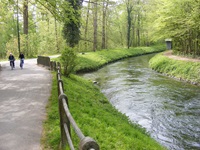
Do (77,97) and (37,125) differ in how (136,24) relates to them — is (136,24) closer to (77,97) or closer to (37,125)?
(77,97)

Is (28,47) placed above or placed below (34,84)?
above

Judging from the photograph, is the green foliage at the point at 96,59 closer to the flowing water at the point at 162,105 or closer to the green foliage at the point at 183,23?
the flowing water at the point at 162,105

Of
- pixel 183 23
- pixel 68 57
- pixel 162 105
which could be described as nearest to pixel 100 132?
pixel 162 105

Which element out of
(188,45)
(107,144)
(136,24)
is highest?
(136,24)

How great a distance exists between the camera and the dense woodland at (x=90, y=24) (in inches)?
489

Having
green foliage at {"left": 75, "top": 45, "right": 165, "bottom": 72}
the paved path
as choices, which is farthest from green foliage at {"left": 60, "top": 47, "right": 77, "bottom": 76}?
the paved path

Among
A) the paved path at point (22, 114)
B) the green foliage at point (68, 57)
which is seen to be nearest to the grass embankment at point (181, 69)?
the green foliage at point (68, 57)

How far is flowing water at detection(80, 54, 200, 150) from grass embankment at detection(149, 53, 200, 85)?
0.82m

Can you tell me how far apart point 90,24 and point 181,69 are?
28968mm

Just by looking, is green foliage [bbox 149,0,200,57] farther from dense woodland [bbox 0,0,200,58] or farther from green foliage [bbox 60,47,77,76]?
green foliage [bbox 60,47,77,76]

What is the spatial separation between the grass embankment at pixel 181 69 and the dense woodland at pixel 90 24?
9.74 feet

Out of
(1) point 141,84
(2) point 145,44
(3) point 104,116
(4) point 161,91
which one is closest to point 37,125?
(3) point 104,116

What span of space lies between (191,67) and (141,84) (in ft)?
16.1

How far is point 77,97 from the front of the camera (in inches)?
418
